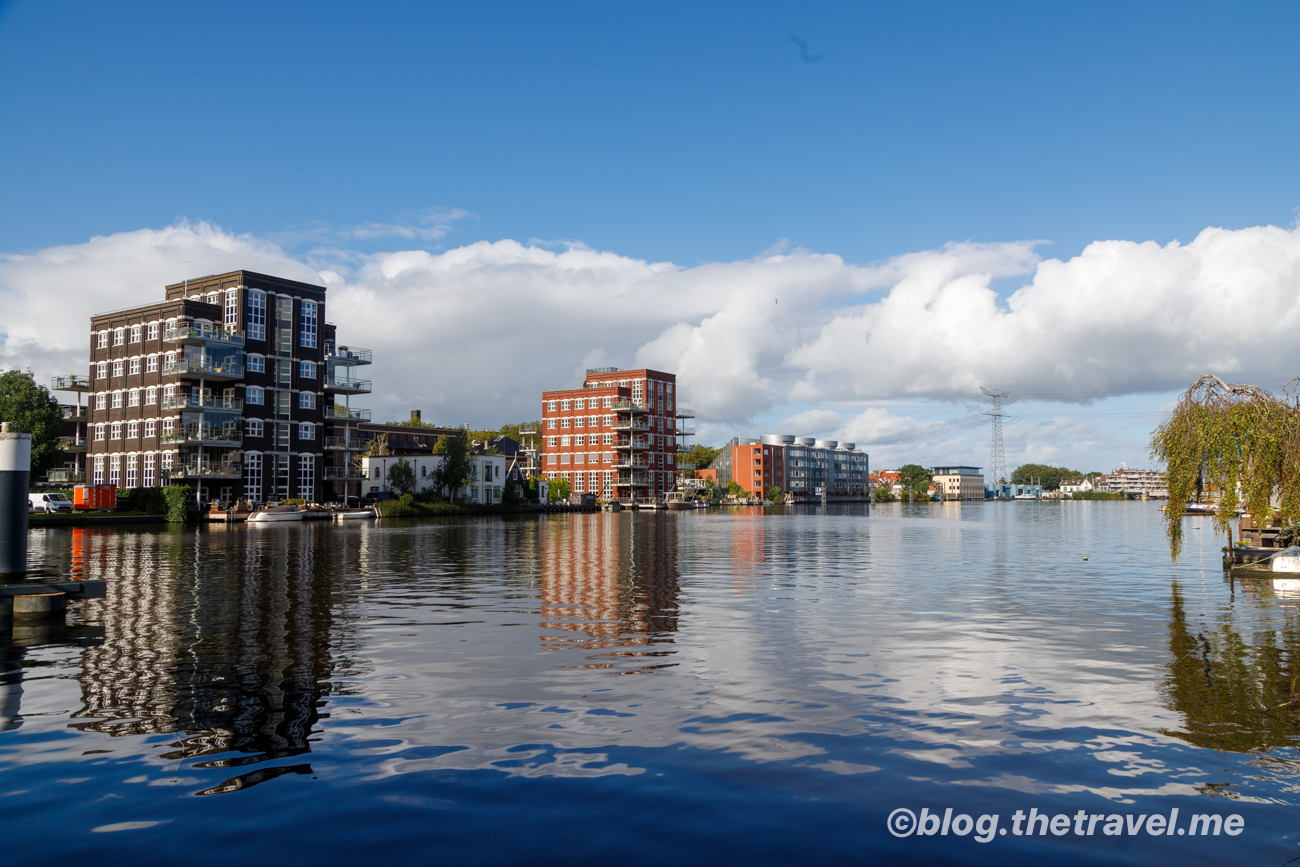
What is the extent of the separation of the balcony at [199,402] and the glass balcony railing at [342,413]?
13.3 metres

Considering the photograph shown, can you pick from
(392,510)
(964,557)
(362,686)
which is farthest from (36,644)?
(392,510)

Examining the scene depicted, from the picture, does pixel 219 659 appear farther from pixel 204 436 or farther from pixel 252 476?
pixel 252 476

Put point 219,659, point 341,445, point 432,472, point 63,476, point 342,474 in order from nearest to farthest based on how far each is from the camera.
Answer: point 219,659
point 63,476
point 342,474
point 341,445
point 432,472

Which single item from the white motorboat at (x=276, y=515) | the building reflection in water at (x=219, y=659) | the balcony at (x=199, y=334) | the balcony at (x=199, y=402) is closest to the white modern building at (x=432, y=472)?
the balcony at (x=199, y=402)

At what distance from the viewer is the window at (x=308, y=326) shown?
341 feet

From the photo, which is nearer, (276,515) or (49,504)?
(49,504)

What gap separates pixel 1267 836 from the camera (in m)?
8.53

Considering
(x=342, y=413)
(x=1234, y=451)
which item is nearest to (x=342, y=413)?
(x=342, y=413)

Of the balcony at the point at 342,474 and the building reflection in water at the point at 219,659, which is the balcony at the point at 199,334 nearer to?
the balcony at the point at 342,474

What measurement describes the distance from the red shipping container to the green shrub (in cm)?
559

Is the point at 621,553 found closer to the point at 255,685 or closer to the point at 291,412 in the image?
the point at 255,685

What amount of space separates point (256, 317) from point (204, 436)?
15488 millimetres

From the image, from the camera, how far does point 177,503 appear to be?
267 ft

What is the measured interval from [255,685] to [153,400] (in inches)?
3746
